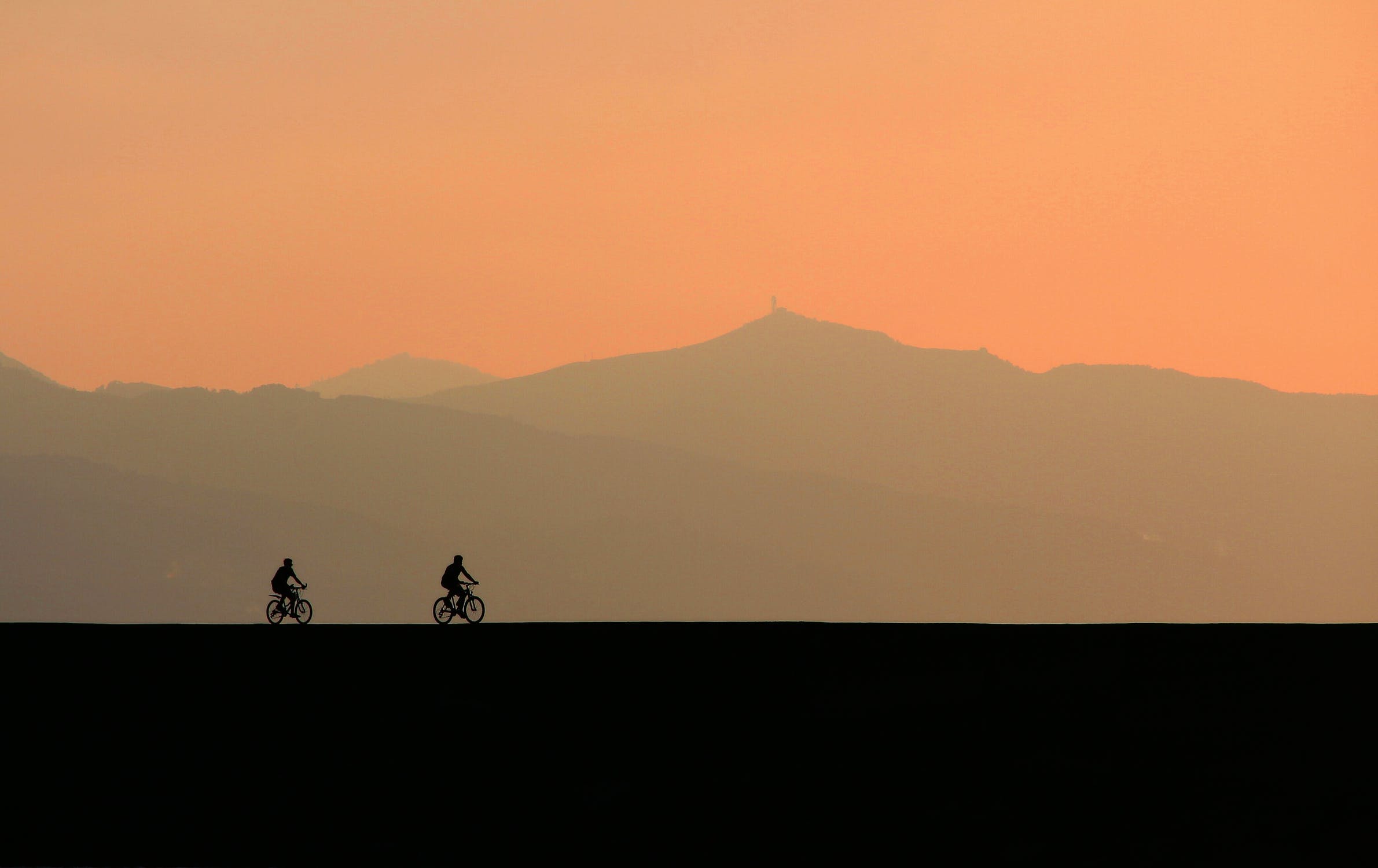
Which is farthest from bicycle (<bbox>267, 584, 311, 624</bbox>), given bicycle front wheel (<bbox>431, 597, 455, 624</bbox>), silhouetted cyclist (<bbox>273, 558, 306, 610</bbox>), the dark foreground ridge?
the dark foreground ridge

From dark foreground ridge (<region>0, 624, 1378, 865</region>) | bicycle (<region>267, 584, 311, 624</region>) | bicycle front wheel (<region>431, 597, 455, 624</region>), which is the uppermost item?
bicycle (<region>267, 584, 311, 624</region>)

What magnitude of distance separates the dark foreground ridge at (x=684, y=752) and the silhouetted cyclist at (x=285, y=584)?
11.8 metres

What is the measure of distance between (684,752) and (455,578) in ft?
60.5

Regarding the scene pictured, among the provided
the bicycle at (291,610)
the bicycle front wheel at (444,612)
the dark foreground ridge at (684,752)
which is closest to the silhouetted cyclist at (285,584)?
the bicycle at (291,610)

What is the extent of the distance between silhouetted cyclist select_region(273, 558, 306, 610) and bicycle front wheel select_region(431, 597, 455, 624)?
11.7 ft

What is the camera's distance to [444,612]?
32094 millimetres

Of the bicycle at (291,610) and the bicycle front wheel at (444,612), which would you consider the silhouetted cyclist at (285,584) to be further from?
the bicycle front wheel at (444,612)

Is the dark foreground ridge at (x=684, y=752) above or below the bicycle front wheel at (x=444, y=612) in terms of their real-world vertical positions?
below

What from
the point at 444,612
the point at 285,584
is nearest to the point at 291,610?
the point at 285,584

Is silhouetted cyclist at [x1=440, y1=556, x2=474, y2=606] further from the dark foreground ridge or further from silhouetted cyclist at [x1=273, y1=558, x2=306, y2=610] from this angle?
the dark foreground ridge

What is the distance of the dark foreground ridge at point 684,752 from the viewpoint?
10.8 meters

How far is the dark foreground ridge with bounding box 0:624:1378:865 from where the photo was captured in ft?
35.5

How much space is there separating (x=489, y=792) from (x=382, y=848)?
5.92 feet

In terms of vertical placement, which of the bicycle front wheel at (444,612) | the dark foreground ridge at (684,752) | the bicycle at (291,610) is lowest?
the dark foreground ridge at (684,752)
